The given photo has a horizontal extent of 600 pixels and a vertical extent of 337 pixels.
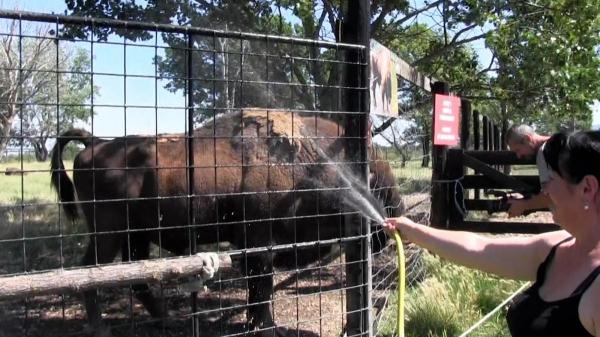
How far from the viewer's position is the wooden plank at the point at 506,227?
6.64 meters

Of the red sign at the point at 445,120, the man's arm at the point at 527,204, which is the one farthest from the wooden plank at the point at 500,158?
the man's arm at the point at 527,204

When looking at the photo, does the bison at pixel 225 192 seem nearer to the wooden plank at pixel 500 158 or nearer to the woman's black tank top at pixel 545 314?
the wooden plank at pixel 500 158

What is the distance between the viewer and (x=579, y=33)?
9688 mm

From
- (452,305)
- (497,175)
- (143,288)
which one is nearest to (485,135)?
(497,175)

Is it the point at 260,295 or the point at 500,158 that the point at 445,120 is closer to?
the point at 500,158

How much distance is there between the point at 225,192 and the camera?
5.88 meters

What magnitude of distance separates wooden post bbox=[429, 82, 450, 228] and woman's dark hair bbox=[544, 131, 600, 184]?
473 centimetres

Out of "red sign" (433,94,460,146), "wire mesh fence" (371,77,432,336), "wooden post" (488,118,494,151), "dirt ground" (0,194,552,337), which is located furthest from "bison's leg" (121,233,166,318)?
"wooden post" (488,118,494,151)

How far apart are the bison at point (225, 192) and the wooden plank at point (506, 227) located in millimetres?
1101

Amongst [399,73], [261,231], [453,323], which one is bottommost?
[453,323]

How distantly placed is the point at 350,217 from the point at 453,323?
1846 mm

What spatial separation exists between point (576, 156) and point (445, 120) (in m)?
4.36

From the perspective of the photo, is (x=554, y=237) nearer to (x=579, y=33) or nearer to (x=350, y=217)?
(x=350, y=217)

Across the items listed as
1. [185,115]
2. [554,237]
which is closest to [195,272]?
[185,115]
